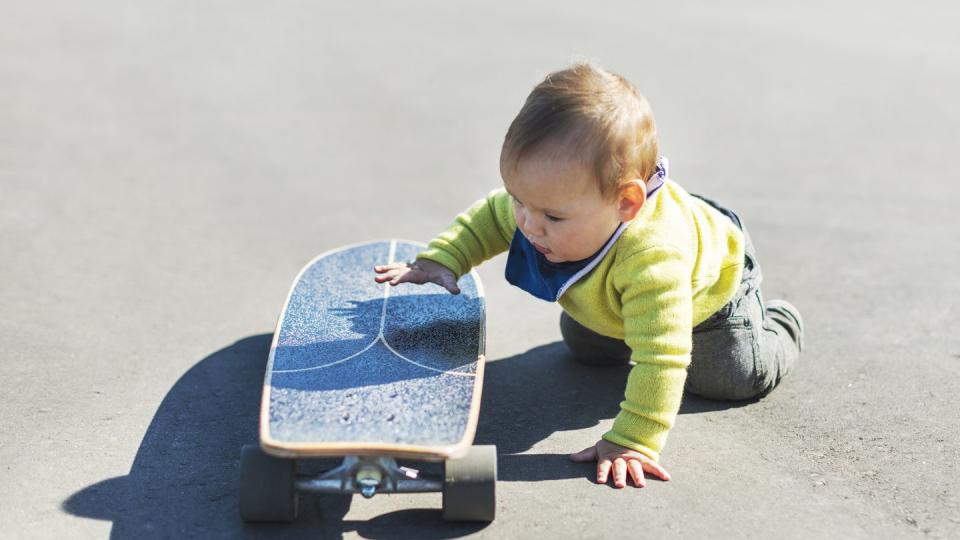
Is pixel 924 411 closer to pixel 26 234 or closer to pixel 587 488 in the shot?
pixel 587 488

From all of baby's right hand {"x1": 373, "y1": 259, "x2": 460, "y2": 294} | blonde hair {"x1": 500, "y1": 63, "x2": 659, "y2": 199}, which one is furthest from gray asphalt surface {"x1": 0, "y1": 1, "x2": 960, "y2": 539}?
blonde hair {"x1": 500, "y1": 63, "x2": 659, "y2": 199}

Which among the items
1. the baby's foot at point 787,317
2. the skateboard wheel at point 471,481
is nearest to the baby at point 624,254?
the baby's foot at point 787,317

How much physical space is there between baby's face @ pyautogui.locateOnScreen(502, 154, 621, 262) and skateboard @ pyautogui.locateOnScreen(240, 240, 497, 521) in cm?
40

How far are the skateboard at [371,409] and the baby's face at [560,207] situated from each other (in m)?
0.40

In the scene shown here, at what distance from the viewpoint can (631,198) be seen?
9.18 ft

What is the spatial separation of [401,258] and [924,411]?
6.00 feet

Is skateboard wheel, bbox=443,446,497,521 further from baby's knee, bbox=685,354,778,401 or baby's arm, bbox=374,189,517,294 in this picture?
baby's knee, bbox=685,354,778,401

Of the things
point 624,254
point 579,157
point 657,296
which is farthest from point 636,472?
point 579,157

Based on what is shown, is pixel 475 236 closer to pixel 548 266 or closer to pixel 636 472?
pixel 548 266

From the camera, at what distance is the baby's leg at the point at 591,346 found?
347cm

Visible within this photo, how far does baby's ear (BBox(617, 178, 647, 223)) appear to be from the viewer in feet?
9.09

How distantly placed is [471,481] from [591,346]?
1.08 meters

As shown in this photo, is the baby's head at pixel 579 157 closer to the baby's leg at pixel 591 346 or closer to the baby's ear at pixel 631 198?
the baby's ear at pixel 631 198

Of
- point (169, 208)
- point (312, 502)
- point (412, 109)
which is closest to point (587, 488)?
point (312, 502)
